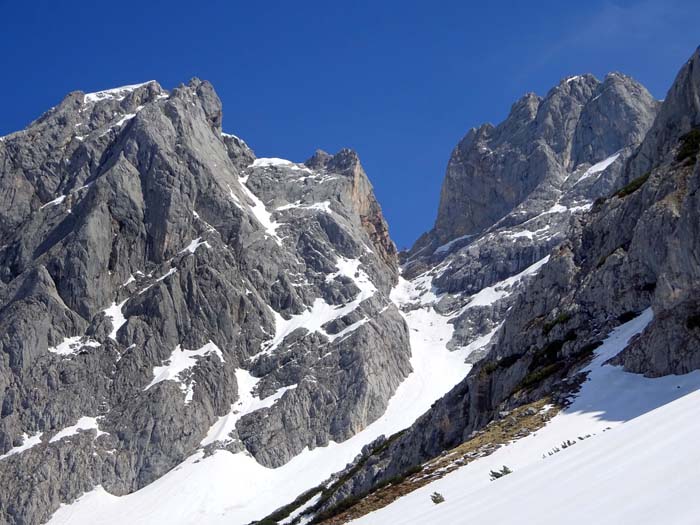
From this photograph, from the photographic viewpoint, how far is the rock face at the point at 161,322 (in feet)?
487

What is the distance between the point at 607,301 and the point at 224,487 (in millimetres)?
106149

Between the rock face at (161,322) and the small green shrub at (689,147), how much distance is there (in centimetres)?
10682

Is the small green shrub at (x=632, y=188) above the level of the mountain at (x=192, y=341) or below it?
below

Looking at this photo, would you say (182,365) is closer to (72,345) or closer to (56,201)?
(72,345)

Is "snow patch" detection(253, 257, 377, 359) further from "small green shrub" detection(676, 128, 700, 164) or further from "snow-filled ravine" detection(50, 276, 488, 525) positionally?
"small green shrub" detection(676, 128, 700, 164)

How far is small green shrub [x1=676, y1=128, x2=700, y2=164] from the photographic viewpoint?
50.8 metres

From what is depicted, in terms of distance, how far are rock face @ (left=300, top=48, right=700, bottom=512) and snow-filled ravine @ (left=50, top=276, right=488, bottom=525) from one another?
6743cm

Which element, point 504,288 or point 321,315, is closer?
point 321,315

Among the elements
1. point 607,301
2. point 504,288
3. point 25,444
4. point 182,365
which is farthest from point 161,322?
point 607,301

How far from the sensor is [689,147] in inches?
2062

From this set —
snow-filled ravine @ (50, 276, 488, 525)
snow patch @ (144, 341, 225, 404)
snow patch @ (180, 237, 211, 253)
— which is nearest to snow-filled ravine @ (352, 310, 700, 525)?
snow-filled ravine @ (50, 276, 488, 525)

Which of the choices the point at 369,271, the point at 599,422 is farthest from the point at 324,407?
the point at 599,422

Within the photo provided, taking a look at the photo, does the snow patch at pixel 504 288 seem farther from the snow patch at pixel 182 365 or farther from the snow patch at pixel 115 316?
the snow patch at pixel 115 316

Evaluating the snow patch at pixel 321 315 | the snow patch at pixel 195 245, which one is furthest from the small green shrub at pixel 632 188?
the snow patch at pixel 195 245
